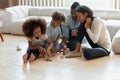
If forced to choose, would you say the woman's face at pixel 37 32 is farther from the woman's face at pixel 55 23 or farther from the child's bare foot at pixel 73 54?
the child's bare foot at pixel 73 54

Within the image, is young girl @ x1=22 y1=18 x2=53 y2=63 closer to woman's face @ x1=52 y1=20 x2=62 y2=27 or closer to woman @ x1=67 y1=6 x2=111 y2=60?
woman's face @ x1=52 y1=20 x2=62 y2=27

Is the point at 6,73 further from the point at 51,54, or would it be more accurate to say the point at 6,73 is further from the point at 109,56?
the point at 109,56

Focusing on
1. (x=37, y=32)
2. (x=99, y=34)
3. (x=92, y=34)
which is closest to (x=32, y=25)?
(x=37, y=32)

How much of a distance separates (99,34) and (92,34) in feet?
0.45

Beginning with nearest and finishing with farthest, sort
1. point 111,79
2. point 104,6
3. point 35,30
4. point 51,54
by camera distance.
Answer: point 111,79, point 35,30, point 51,54, point 104,6

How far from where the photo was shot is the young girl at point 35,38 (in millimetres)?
4188

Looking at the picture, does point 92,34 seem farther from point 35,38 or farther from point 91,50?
point 35,38

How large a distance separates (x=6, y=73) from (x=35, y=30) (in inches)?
32.9

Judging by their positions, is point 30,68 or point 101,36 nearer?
point 30,68

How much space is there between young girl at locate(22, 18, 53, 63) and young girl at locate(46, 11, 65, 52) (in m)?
0.16

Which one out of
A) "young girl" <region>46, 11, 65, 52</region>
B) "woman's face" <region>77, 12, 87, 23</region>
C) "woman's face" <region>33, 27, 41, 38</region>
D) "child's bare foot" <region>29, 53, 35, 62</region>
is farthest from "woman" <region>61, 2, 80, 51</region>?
"child's bare foot" <region>29, 53, 35, 62</region>

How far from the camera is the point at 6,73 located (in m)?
3.69

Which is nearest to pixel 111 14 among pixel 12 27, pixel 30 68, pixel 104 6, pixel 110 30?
pixel 110 30

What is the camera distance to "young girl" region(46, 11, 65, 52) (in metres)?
4.38
